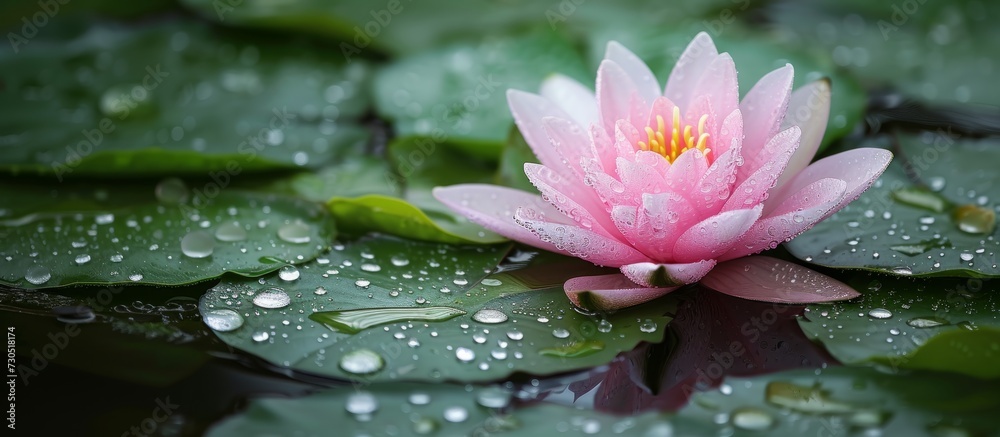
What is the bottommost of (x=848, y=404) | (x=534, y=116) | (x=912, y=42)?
(x=848, y=404)

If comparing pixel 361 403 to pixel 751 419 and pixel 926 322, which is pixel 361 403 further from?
pixel 926 322

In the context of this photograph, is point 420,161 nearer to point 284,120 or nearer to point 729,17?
point 284,120

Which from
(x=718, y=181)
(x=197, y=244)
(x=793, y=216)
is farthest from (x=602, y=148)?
(x=197, y=244)

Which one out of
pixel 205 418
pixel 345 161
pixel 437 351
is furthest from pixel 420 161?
pixel 205 418

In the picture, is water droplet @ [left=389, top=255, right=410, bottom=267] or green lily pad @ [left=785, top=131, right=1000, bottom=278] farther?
water droplet @ [left=389, top=255, right=410, bottom=267]

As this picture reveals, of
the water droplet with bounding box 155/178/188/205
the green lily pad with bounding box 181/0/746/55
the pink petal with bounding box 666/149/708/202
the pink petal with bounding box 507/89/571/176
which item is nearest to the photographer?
the pink petal with bounding box 666/149/708/202

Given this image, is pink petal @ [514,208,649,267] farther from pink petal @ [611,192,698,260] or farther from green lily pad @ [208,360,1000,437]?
green lily pad @ [208,360,1000,437]

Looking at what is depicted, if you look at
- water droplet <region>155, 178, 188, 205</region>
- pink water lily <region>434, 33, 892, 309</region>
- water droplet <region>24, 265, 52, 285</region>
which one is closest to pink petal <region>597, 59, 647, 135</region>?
pink water lily <region>434, 33, 892, 309</region>
